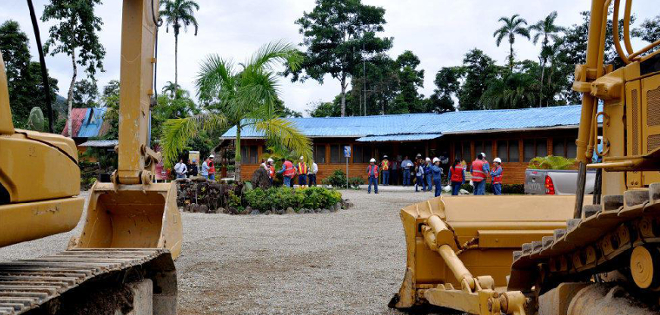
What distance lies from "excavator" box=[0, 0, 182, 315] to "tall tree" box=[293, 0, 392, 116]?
43218 millimetres

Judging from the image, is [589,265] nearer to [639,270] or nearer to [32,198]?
[639,270]

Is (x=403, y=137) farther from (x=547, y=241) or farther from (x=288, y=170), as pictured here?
(x=547, y=241)

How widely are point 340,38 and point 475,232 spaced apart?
46299 millimetres

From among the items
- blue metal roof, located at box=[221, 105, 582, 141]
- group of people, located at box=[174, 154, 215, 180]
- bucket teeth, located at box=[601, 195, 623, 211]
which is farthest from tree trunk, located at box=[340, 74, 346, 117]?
bucket teeth, located at box=[601, 195, 623, 211]

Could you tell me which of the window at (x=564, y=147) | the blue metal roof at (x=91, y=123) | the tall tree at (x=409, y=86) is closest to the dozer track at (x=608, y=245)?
the window at (x=564, y=147)

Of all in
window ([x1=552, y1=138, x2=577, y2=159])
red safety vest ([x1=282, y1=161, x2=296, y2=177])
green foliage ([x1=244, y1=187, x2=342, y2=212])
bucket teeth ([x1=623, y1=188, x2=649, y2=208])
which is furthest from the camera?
window ([x1=552, y1=138, x2=577, y2=159])

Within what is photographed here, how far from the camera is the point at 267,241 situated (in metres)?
11.2

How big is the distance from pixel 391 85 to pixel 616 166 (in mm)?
47922

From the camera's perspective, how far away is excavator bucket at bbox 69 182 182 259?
6039 mm

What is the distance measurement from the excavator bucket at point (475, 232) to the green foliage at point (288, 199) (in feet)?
38.3

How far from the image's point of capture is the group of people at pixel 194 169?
23.4 m

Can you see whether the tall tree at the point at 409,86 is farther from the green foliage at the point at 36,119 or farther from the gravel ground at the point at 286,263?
the green foliage at the point at 36,119

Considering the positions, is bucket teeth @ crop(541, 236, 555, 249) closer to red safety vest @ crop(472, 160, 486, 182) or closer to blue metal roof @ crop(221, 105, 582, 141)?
red safety vest @ crop(472, 160, 486, 182)

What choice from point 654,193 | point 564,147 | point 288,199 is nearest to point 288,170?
point 288,199
